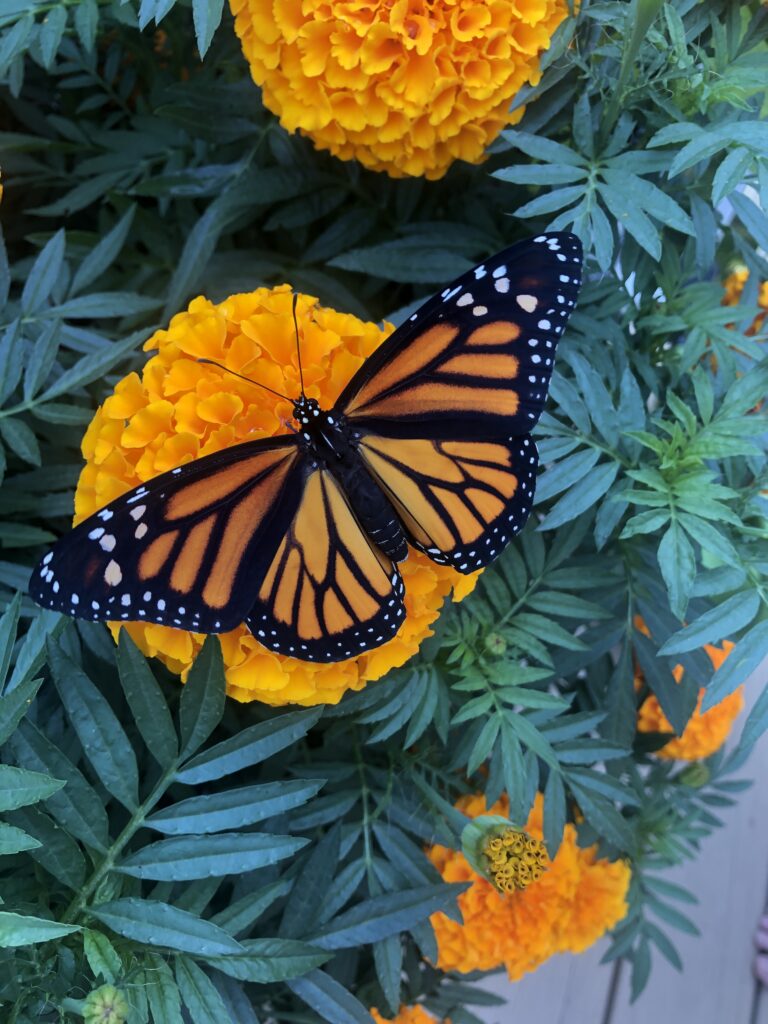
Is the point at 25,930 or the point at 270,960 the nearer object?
the point at 25,930

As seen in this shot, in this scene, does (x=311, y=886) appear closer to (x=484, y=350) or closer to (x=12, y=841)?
(x=12, y=841)

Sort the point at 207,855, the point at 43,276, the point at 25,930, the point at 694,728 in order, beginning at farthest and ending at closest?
the point at 694,728, the point at 43,276, the point at 207,855, the point at 25,930

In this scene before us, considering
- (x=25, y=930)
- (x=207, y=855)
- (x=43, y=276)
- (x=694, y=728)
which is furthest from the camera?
(x=694, y=728)

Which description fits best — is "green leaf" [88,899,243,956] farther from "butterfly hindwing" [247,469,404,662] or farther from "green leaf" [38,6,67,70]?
"green leaf" [38,6,67,70]

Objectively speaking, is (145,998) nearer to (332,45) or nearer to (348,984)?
(348,984)

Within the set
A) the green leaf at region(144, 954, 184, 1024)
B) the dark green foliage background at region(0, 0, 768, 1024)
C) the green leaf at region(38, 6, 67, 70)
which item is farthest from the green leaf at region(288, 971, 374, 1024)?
the green leaf at region(38, 6, 67, 70)


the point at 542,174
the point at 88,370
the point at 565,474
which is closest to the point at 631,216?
the point at 542,174
